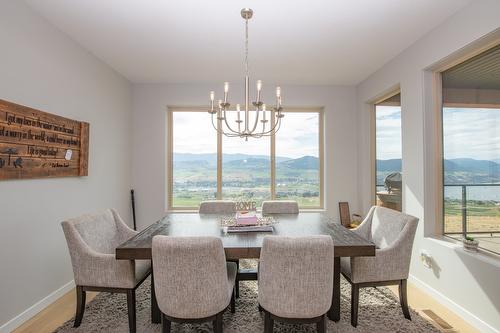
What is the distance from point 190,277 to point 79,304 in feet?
3.68

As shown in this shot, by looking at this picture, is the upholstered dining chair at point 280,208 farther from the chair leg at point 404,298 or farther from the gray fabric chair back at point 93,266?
the gray fabric chair back at point 93,266

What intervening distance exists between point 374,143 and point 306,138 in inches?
41.0

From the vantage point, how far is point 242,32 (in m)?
2.72

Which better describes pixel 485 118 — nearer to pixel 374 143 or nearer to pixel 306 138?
pixel 374 143

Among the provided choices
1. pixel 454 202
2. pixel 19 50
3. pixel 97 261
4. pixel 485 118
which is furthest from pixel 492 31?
pixel 19 50

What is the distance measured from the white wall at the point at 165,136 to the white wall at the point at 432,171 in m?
0.81

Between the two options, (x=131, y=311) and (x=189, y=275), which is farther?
(x=131, y=311)

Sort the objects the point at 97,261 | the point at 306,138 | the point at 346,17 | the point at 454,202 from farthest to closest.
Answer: the point at 306,138 → the point at 454,202 → the point at 346,17 → the point at 97,261

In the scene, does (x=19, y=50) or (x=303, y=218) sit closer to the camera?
(x=19, y=50)

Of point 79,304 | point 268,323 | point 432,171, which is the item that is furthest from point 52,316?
point 432,171

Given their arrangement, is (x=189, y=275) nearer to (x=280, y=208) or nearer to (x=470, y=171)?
(x=280, y=208)

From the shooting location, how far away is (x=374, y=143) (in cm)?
416

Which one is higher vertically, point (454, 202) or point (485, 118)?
point (485, 118)

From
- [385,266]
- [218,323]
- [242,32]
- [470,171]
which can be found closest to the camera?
[218,323]
